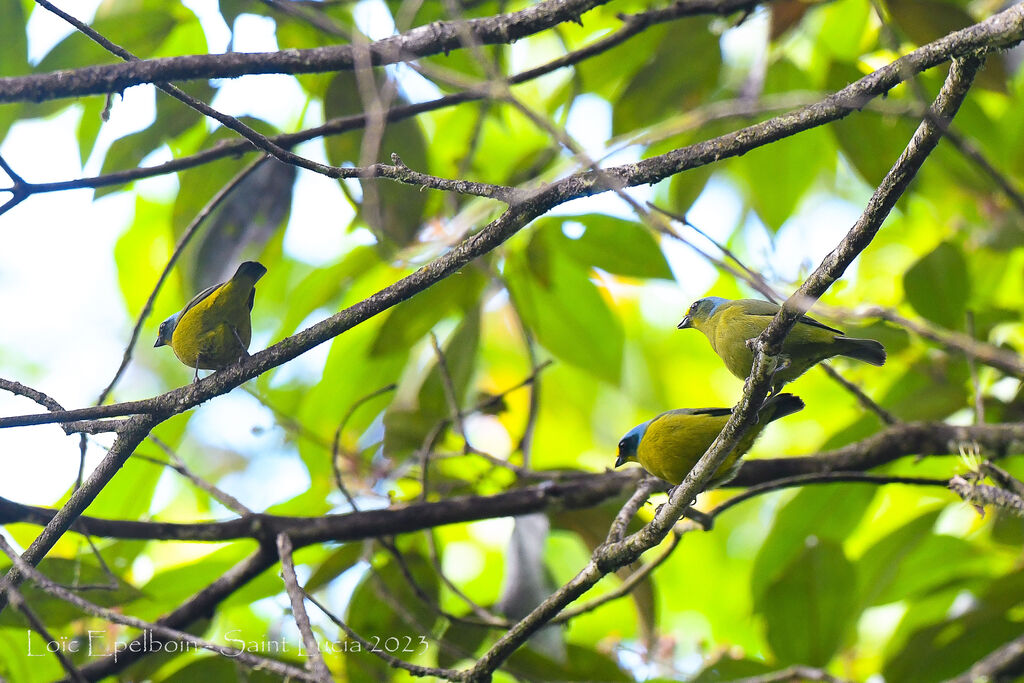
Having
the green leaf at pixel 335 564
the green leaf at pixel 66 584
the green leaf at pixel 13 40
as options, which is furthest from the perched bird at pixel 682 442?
the green leaf at pixel 13 40

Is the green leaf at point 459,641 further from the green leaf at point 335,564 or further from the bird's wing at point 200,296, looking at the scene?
the bird's wing at point 200,296

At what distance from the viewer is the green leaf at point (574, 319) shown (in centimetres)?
339

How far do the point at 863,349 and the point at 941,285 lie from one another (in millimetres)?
840

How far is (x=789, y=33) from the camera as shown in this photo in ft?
12.1

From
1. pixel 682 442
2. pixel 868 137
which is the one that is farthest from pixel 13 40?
pixel 868 137

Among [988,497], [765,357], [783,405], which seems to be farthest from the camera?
[783,405]

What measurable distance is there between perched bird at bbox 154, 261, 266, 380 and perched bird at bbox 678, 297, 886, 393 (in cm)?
158

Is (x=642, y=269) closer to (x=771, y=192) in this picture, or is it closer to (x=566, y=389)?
(x=771, y=192)

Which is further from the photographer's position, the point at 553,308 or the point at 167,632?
the point at 553,308

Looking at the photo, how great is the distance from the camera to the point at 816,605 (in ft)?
10.0

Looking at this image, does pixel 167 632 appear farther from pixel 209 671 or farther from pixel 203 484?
pixel 209 671

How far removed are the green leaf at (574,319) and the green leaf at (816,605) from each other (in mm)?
1028

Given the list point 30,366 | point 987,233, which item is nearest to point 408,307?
point 987,233

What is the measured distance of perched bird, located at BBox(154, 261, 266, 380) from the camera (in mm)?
2807
